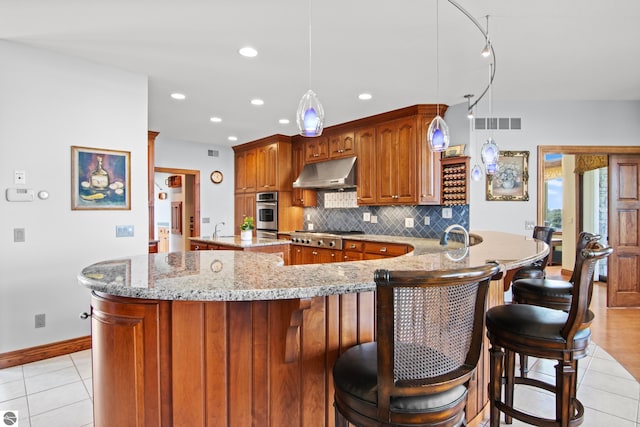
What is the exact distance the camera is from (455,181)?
4516 mm

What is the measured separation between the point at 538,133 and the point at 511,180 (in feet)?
2.30

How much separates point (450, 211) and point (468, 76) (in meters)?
1.75

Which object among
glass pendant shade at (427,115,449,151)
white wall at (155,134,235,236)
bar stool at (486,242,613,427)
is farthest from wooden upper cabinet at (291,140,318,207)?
bar stool at (486,242,613,427)

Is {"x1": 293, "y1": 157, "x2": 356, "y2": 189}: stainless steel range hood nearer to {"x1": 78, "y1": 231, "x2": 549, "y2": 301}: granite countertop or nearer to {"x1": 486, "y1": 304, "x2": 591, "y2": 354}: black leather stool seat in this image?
{"x1": 78, "y1": 231, "x2": 549, "y2": 301}: granite countertop

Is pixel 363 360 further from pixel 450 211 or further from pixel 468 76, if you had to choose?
pixel 450 211

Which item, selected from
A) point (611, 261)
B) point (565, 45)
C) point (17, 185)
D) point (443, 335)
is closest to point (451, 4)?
point (565, 45)

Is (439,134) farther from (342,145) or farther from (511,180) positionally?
(342,145)

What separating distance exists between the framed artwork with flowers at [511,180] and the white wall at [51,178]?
4.20m

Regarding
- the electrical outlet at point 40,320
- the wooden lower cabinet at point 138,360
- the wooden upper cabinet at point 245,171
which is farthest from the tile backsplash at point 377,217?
the electrical outlet at point 40,320

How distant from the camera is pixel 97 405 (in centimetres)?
158

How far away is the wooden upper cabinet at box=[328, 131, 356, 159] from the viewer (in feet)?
17.8

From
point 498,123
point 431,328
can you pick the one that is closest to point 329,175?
point 498,123

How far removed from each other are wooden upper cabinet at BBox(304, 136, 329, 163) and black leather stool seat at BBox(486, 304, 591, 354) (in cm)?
433

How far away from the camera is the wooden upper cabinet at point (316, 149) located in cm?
587
